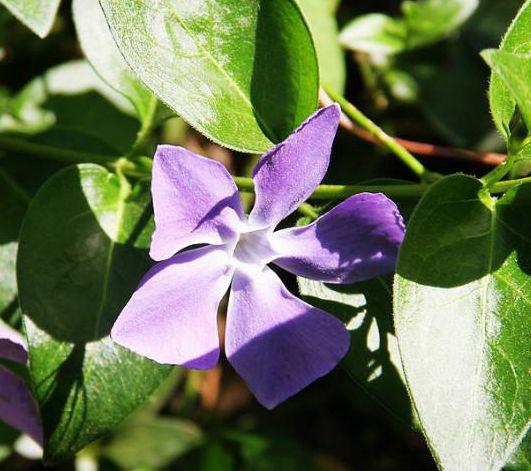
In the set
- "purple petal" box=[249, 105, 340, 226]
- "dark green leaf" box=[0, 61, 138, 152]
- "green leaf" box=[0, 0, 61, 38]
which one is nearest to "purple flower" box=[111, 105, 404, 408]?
"purple petal" box=[249, 105, 340, 226]

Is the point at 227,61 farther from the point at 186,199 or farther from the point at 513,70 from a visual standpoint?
the point at 513,70

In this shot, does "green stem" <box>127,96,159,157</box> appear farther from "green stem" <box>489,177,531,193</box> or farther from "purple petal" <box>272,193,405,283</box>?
"green stem" <box>489,177,531,193</box>

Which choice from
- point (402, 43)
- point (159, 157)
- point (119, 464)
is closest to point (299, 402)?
point (119, 464)

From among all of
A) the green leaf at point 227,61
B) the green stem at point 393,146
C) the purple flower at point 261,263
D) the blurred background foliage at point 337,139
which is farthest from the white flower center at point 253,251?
the blurred background foliage at point 337,139

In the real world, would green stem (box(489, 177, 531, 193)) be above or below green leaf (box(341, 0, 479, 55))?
above

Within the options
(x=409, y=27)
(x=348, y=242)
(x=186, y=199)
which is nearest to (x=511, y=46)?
(x=348, y=242)

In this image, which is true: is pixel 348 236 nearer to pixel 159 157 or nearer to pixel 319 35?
pixel 159 157
